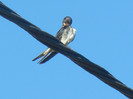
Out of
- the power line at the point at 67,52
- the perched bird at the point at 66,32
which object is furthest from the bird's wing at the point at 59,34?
the power line at the point at 67,52

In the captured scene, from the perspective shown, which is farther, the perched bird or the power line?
the perched bird

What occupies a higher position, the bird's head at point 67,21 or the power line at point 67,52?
the bird's head at point 67,21

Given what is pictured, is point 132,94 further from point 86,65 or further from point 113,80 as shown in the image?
point 86,65

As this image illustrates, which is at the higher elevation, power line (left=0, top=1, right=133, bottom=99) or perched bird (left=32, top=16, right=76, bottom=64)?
perched bird (left=32, top=16, right=76, bottom=64)

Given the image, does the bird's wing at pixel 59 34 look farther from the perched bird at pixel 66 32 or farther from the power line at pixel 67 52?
the power line at pixel 67 52

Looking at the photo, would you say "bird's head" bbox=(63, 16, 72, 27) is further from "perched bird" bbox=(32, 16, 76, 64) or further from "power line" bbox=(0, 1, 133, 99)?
"power line" bbox=(0, 1, 133, 99)

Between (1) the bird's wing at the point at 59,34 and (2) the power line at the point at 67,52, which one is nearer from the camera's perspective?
(2) the power line at the point at 67,52

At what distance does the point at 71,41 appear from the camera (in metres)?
8.99

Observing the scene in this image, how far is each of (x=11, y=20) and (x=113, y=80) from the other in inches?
40.7

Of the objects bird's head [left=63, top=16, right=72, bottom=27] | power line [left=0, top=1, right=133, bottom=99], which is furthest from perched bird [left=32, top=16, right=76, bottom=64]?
power line [left=0, top=1, right=133, bottom=99]

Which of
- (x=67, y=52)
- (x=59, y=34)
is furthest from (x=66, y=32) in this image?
(x=67, y=52)

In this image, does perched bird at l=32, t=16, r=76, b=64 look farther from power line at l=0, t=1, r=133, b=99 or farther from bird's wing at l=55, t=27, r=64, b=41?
power line at l=0, t=1, r=133, b=99

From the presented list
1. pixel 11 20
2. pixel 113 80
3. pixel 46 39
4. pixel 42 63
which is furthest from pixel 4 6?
pixel 42 63

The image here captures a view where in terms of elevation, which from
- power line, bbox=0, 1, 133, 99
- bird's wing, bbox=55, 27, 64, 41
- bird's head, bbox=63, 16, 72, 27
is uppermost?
bird's head, bbox=63, 16, 72, 27
